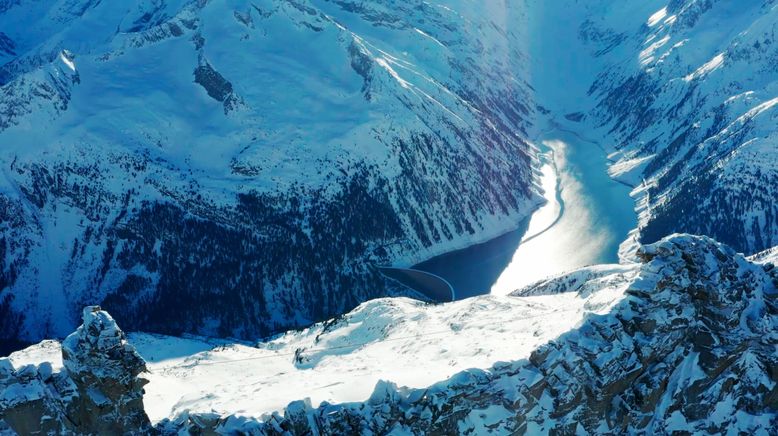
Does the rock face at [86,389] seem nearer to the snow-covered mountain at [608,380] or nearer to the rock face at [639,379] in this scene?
A: the snow-covered mountain at [608,380]

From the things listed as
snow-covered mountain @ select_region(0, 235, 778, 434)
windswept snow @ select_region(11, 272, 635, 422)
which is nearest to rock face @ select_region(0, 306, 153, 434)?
snow-covered mountain @ select_region(0, 235, 778, 434)

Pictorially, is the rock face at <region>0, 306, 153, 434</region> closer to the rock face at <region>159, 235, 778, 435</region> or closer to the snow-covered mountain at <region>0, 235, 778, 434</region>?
the snow-covered mountain at <region>0, 235, 778, 434</region>

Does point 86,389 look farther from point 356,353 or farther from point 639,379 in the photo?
point 639,379

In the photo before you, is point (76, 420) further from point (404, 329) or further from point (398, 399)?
point (404, 329)

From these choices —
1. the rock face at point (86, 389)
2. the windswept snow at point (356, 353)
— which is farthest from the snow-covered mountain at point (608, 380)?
the windswept snow at point (356, 353)

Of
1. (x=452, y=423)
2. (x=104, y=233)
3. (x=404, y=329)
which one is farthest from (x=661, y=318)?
(x=104, y=233)

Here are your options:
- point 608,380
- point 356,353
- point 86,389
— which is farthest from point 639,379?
point 86,389
